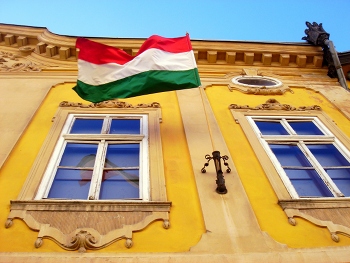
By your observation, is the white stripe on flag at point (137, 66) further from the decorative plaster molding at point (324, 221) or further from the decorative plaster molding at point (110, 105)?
the decorative plaster molding at point (324, 221)

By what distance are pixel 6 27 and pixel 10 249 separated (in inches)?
310

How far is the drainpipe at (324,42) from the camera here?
30.7 ft

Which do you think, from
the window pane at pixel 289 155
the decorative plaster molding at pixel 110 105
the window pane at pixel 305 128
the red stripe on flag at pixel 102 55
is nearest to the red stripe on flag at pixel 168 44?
the red stripe on flag at pixel 102 55

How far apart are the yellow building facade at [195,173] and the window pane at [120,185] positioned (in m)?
0.16

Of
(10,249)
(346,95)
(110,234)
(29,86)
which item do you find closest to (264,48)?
(346,95)

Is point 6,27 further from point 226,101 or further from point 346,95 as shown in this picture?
point 346,95

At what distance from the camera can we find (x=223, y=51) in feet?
32.2

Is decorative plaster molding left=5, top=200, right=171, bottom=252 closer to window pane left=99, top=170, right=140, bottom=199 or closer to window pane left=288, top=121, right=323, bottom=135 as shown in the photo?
window pane left=99, top=170, right=140, bottom=199

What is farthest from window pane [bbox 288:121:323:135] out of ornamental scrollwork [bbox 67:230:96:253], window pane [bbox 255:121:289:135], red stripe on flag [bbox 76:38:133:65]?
ornamental scrollwork [bbox 67:230:96:253]

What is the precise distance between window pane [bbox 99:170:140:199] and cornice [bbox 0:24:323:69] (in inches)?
191

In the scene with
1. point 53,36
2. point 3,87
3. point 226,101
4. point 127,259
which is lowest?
point 127,259

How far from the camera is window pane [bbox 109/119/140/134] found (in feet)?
21.3

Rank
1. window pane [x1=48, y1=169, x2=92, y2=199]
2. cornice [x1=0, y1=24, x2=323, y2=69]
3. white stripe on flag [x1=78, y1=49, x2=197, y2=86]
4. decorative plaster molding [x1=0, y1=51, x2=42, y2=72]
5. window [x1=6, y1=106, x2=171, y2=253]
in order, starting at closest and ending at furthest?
window [x1=6, y1=106, x2=171, y2=253], window pane [x1=48, y1=169, x2=92, y2=199], white stripe on flag [x1=78, y1=49, x2=197, y2=86], decorative plaster molding [x1=0, y1=51, x2=42, y2=72], cornice [x1=0, y1=24, x2=323, y2=69]

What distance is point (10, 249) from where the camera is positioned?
3.96 m
